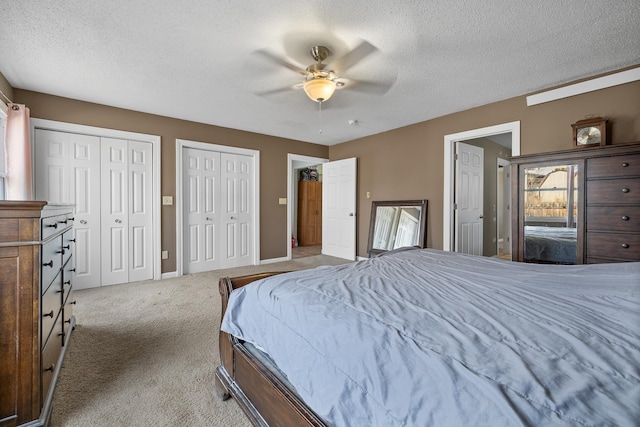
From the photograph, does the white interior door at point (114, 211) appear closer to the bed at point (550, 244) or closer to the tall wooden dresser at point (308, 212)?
the tall wooden dresser at point (308, 212)

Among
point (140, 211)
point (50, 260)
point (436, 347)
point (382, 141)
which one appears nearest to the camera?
point (436, 347)

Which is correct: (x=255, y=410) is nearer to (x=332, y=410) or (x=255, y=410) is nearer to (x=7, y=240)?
(x=332, y=410)

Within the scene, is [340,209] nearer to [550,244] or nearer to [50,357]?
[550,244]

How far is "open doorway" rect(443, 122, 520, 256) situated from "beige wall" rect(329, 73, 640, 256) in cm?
8

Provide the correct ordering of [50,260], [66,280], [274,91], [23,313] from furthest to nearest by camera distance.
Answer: [274,91], [66,280], [50,260], [23,313]

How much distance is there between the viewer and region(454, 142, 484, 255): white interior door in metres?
4.13

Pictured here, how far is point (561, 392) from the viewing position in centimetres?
55

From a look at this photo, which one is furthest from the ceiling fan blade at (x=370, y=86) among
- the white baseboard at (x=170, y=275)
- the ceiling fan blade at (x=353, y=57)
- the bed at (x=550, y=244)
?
the white baseboard at (x=170, y=275)

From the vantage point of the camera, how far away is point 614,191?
93.4 inches

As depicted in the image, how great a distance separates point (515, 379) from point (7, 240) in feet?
Result: 6.03

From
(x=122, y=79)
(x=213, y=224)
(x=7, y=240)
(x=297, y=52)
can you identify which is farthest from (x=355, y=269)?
(x=213, y=224)

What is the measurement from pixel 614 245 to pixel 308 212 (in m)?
5.89

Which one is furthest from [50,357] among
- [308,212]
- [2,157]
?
[308,212]

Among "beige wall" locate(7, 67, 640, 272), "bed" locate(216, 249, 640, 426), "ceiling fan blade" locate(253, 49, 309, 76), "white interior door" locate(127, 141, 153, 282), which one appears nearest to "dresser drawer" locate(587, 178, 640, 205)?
"beige wall" locate(7, 67, 640, 272)
